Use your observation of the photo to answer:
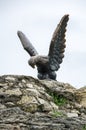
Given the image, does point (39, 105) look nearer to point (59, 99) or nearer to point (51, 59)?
point (59, 99)

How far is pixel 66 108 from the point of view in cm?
1648

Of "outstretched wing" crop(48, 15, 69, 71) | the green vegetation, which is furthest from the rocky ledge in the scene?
"outstretched wing" crop(48, 15, 69, 71)

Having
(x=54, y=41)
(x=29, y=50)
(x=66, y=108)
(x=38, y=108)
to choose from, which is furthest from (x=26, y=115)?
(x=29, y=50)

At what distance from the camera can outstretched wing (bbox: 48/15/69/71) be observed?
61.5 ft

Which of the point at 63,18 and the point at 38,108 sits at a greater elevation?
the point at 63,18

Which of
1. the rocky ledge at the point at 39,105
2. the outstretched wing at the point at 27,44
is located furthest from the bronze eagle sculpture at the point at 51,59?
the rocky ledge at the point at 39,105

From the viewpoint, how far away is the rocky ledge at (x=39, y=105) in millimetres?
14188

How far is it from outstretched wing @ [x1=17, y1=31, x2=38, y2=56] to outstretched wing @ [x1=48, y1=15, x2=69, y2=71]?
126 cm

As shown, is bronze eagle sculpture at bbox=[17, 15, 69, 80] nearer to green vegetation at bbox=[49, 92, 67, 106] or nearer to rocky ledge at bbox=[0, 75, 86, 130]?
rocky ledge at bbox=[0, 75, 86, 130]

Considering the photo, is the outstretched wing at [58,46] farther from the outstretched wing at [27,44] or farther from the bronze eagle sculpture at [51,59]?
the outstretched wing at [27,44]

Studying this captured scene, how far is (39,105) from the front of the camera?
15.7m

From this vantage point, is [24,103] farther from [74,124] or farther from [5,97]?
[74,124]

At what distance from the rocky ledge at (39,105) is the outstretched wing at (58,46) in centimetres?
170

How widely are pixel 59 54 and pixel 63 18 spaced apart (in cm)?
168
